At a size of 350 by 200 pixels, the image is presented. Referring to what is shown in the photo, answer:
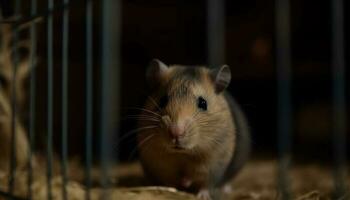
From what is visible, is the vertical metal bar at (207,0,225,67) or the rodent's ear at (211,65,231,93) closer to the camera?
the vertical metal bar at (207,0,225,67)

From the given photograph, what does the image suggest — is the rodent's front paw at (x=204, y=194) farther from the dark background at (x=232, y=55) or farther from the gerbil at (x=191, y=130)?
the dark background at (x=232, y=55)

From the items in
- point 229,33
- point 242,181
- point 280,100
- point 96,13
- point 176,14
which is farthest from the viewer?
point 229,33

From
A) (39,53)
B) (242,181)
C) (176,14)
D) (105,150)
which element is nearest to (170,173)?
(242,181)

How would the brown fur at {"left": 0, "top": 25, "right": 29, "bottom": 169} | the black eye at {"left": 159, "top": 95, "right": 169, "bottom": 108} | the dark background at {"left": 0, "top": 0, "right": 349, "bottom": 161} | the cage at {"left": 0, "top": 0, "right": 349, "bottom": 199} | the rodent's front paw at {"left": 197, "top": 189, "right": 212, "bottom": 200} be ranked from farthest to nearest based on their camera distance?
the dark background at {"left": 0, "top": 0, "right": 349, "bottom": 161}, the cage at {"left": 0, "top": 0, "right": 349, "bottom": 199}, the brown fur at {"left": 0, "top": 25, "right": 29, "bottom": 169}, the rodent's front paw at {"left": 197, "top": 189, "right": 212, "bottom": 200}, the black eye at {"left": 159, "top": 95, "right": 169, "bottom": 108}

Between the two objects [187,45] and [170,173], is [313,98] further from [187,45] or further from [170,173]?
[170,173]

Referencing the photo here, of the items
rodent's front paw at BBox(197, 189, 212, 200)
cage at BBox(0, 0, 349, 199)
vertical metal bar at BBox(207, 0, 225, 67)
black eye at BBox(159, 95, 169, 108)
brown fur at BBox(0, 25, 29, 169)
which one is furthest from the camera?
cage at BBox(0, 0, 349, 199)

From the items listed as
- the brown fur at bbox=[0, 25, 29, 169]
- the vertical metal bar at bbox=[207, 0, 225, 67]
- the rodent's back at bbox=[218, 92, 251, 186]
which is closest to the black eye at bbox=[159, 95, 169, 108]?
the rodent's back at bbox=[218, 92, 251, 186]

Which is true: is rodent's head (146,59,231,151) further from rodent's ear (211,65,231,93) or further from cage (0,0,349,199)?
cage (0,0,349,199)
